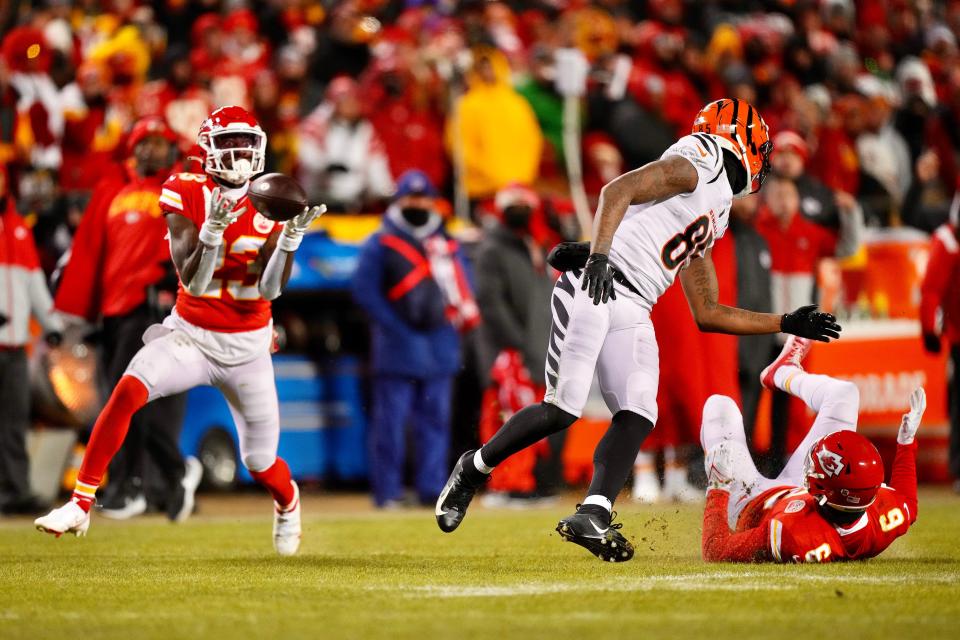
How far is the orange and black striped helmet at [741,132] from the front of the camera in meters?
6.85

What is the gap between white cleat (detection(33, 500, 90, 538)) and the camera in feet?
22.1

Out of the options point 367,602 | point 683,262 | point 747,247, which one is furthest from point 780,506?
point 747,247

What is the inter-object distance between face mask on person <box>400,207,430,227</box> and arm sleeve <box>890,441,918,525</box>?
5656 millimetres

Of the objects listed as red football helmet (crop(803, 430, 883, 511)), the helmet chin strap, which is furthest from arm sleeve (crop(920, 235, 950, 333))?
red football helmet (crop(803, 430, 883, 511))

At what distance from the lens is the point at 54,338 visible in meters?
10.7

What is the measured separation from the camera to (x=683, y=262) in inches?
271

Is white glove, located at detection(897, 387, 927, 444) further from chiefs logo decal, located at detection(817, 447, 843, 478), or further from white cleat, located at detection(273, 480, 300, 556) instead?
white cleat, located at detection(273, 480, 300, 556)

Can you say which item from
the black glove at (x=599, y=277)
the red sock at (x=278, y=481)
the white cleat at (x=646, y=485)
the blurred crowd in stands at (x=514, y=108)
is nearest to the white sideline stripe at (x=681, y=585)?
the black glove at (x=599, y=277)

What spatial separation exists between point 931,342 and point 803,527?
545 centimetres

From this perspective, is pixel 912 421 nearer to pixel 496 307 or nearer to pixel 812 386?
pixel 812 386

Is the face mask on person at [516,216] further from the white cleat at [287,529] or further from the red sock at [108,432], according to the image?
the red sock at [108,432]

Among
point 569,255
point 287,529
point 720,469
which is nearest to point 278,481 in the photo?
point 287,529

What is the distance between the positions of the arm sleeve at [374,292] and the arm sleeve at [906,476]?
17.6 ft

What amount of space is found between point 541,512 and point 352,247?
2949 millimetres
